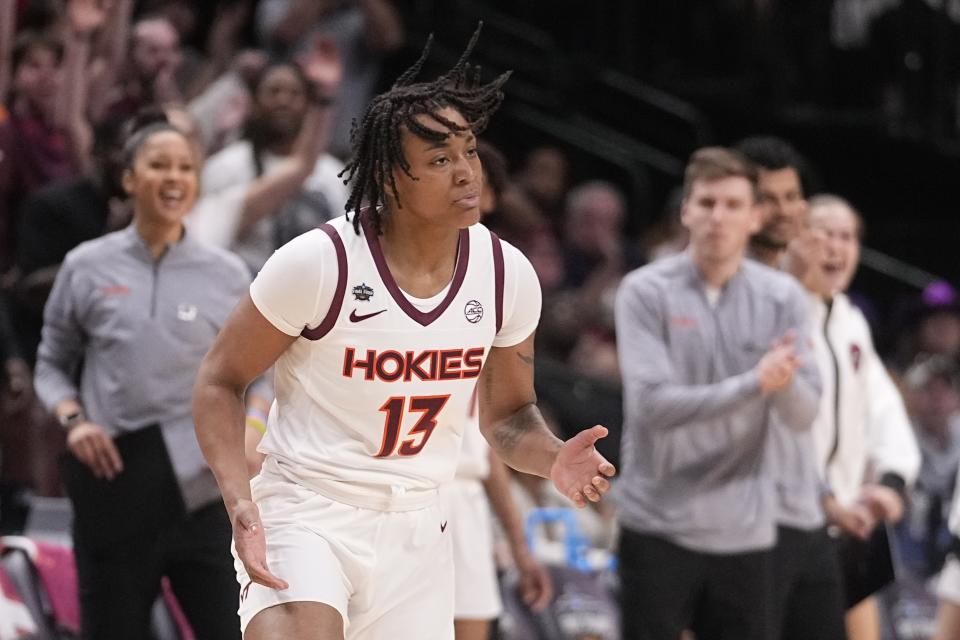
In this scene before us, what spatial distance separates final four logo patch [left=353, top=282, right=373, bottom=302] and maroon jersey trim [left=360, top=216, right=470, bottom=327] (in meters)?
0.05

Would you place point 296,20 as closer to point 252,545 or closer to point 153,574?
point 153,574

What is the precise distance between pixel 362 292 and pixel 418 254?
21cm

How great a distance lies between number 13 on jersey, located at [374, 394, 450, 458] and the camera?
413 cm

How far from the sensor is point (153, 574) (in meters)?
5.27

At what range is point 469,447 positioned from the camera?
6.03 metres

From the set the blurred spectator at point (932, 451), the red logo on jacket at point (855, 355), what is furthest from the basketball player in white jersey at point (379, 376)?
the blurred spectator at point (932, 451)

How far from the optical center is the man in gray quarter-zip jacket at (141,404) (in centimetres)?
525

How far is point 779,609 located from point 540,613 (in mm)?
1893

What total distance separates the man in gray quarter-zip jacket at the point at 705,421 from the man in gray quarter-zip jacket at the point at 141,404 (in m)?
1.37

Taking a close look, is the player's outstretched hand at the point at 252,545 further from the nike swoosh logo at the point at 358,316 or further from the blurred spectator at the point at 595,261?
the blurred spectator at the point at 595,261

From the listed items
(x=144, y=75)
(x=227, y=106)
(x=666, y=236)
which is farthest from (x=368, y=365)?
(x=666, y=236)

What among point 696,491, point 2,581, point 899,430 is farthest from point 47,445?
point 899,430

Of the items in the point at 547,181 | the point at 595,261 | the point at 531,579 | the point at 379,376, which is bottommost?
the point at 531,579

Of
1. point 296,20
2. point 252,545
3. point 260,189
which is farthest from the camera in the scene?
point 296,20
